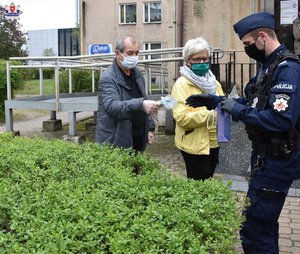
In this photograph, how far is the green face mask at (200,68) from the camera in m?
4.19

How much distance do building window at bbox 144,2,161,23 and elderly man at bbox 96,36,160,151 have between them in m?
28.9

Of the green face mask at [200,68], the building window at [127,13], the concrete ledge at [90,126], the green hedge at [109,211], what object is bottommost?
the concrete ledge at [90,126]

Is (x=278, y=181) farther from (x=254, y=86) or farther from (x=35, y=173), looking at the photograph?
(x=35, y=173)

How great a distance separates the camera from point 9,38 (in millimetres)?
33438

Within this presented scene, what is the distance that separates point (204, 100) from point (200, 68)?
631 millimetres

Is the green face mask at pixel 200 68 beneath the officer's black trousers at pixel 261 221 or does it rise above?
above

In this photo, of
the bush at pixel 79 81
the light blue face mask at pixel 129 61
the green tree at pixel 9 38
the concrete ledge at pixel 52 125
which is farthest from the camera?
the green tree at pixel 9 38

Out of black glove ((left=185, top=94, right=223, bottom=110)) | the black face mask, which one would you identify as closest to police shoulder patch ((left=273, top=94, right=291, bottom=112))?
the black face mask

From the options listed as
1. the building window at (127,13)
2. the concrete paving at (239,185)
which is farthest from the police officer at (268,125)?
the building window at (127,13)

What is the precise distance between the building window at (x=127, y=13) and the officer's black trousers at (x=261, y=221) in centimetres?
3078

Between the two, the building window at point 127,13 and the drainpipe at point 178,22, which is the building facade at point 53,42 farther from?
the drainpipe at point 178,22

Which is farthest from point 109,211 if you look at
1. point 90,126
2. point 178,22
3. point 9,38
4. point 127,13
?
→ point 9,38

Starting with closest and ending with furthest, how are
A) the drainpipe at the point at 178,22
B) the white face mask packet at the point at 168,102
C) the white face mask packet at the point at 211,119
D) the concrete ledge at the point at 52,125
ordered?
the white face mask packet at the point at 168,102, the white face mask packet at the point at 211,119, the drainpipe at the point at 178,22, the concrete ledge at the point at 52,125

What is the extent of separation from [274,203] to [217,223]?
0.94 metres
